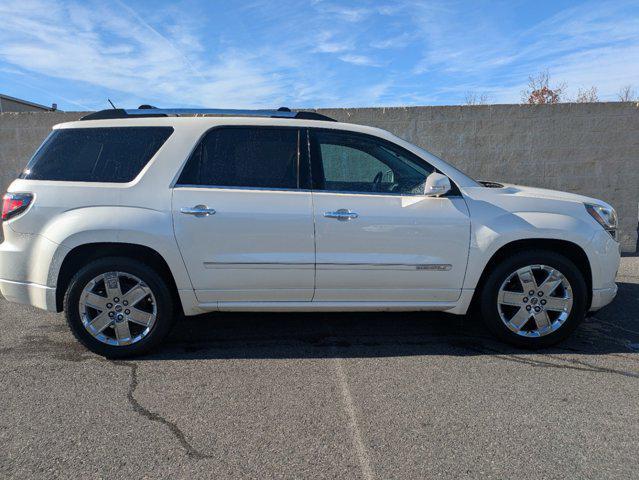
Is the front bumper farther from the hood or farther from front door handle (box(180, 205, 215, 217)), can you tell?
the hood

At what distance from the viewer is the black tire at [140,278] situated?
354 cm

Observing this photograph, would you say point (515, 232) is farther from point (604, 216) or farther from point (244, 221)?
point (244, 221)

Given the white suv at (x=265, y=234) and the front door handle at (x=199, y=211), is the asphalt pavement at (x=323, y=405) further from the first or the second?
the front door handle at (x=199, y=211)

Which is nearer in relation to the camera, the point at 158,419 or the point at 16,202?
the point at 158,419

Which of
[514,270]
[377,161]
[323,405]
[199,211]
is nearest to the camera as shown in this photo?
[323,405]

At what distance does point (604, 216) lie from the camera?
3.89 metres

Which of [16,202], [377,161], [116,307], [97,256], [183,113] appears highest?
[183,113]

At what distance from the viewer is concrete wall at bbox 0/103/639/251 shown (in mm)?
7395

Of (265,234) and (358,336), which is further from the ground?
(265,234)

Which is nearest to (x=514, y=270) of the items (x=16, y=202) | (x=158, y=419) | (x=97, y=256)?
(x=158, y=419)

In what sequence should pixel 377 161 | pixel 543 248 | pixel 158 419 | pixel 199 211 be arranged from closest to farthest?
pixel 158 419, pixel 199 211, pixel 543 248, pixel 377 161

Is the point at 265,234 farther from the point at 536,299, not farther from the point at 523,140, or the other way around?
the point at 523,140

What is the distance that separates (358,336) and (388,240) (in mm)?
1017

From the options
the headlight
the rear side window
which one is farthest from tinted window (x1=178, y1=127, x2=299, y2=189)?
the headlight
